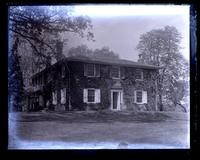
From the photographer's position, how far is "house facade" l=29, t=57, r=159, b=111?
17.0 ft

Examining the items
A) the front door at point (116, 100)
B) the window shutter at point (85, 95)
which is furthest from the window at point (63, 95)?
the front door at point (116, 100)

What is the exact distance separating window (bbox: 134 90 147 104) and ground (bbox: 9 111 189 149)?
20 centimetres

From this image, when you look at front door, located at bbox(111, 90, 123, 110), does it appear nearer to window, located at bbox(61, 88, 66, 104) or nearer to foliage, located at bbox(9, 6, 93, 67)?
window, located at bbox(61, 88, 66, 104)

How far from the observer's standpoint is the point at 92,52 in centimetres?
518

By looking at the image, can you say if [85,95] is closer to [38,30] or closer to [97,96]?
[97,96]

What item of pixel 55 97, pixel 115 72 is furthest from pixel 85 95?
pixel 115 72

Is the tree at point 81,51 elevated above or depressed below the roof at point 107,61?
above

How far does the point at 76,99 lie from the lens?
5203mm

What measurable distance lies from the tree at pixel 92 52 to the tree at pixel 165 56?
47cm

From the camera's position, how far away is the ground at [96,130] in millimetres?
5020

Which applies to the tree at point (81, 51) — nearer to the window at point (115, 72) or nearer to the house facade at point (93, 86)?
the house facade at point (93, 86)

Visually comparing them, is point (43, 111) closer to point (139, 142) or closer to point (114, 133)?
point (114, 133)

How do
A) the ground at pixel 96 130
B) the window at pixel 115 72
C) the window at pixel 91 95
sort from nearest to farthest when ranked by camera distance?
the ground at pixel 96 130 → the window at pixel 91 95 → the window at pixel 115 72

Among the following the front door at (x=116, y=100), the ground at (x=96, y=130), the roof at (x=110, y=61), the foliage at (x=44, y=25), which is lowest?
the ground at (x=96, y=130)
